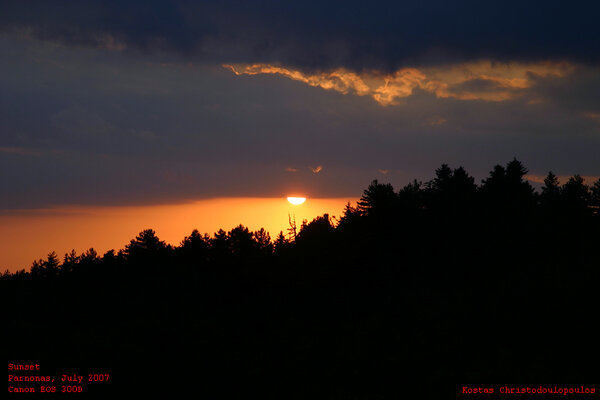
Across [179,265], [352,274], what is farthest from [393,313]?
[179,265]

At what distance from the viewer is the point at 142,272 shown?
77562mm

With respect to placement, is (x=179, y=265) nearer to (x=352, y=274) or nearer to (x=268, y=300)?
(x=268, y=300)

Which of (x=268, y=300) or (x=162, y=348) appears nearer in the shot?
(x=162, y=348)

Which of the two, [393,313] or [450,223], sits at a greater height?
[450,223]

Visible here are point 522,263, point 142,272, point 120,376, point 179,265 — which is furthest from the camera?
point 142,272

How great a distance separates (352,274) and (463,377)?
2414 cm

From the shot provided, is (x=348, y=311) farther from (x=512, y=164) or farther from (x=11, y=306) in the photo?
(x=11, y=306)

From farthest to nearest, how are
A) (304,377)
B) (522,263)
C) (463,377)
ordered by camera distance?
1. (522,263)
2. (304,377)
3. (463,377)

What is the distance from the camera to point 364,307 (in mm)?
44906

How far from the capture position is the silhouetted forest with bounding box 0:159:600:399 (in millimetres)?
29156

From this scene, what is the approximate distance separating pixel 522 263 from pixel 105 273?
2607 inches

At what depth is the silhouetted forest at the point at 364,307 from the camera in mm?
29156

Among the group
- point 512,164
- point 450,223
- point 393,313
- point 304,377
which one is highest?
point 512,164

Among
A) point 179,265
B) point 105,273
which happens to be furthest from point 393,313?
point 105,273
